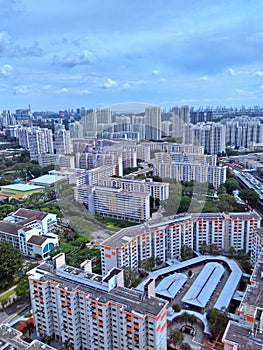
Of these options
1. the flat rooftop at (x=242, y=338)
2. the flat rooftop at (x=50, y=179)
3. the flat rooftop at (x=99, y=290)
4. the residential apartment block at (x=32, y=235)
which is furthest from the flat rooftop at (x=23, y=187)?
the flat rooftop at (x=242, y=338)

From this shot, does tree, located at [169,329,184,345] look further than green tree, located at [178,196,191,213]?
No

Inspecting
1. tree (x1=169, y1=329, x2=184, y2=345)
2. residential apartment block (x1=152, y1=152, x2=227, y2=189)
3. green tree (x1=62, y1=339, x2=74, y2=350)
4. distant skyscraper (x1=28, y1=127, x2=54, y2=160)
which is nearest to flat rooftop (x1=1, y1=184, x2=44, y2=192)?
residential apartment block (x1=152, y1=152, x2=227, y2=189)

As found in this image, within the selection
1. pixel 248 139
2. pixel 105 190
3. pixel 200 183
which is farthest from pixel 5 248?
pixel 248 139

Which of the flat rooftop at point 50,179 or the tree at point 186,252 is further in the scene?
the flat rooftop at point 50,179

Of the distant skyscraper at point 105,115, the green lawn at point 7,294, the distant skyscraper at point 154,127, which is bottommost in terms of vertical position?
the green lawn at point 7,294

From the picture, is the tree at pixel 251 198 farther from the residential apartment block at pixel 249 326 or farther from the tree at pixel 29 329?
the tree at pixel 29 329

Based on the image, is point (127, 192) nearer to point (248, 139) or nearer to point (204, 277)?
point (204, 277)

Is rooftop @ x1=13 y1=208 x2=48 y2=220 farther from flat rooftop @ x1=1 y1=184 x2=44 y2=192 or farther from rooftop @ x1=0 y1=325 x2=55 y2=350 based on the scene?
rooftop @ x1=0 y1=325 x2=55 y2=350
